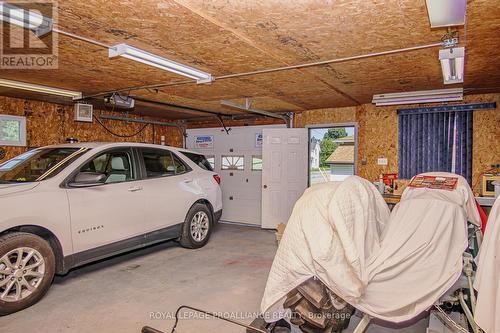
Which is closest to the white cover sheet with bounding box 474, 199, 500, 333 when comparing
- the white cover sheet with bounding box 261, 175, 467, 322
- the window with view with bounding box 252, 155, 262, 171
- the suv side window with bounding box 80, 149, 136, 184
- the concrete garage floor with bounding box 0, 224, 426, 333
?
the white cover sheet with bounding box 261, 175, 467, 322

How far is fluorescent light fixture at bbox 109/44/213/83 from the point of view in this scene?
2.94 m

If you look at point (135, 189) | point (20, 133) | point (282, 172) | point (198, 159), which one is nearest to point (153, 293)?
point (135, 189)

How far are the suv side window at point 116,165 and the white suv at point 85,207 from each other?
12mm

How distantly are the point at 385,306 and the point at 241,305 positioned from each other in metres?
1.59

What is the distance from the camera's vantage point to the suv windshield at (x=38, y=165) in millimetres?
3490

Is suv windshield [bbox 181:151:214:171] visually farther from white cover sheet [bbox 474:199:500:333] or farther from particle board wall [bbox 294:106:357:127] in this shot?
white cover sheet [bbox 474:199:500:333]

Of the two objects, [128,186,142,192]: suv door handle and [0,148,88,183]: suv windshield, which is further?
[128,186,142,192]: suv door handle

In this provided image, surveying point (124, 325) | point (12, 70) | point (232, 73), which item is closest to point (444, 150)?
point (232, 73)

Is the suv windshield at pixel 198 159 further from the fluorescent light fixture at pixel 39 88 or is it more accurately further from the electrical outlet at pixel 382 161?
the electrical outlet at pixel 382 161

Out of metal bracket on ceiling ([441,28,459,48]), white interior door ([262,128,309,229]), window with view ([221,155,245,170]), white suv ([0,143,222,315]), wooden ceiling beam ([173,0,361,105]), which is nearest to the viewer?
wooden ceiling beam ([173,0,361,105])

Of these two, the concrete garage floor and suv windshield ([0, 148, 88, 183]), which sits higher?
suv windshield ([0, 148, 88, 183])

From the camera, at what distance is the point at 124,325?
274 centimetres

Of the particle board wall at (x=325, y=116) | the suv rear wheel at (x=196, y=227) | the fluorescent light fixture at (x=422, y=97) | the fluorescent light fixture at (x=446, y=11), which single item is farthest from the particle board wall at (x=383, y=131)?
the fluorescent light fixture at (x=446, y=11)

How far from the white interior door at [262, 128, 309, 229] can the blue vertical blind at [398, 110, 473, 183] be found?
1863mm
